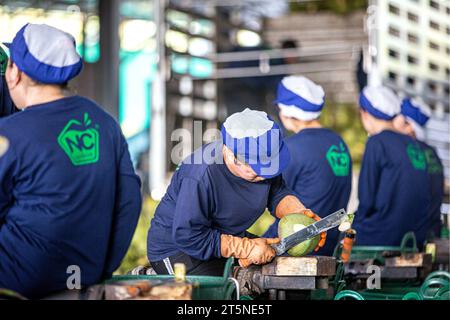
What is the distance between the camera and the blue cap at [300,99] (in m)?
6.54

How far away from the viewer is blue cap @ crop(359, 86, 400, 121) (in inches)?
299

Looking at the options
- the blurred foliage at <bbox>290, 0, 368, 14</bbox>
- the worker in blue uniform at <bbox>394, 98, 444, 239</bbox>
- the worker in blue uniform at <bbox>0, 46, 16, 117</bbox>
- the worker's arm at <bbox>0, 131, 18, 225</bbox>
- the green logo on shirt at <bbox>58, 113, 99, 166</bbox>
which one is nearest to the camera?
the worker's arm at <bbox>0, 131, 18, 225</bbox>

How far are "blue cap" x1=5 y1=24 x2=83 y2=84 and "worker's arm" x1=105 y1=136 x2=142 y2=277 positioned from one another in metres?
0.39

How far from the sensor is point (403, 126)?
807cm

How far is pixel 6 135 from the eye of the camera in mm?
3869

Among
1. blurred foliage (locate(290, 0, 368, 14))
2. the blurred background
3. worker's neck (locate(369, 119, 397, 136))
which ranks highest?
blurred foliage (locate(290, 0, 368, 14))

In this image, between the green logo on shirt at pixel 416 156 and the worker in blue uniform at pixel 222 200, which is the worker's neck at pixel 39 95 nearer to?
the worker in blue uniform at pixel 222 200

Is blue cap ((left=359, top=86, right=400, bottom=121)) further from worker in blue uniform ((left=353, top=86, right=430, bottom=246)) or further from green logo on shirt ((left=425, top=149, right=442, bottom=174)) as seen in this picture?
green logo on shirt ((left=425, top=149, right=442, bottom=174))

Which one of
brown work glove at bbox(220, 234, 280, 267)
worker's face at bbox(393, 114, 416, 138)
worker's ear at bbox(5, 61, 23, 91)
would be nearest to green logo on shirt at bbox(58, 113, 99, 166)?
worker's ear at bbox(5, 61, 23, 91)

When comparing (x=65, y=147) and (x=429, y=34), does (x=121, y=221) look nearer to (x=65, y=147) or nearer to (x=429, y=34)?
(x=65, y=147)

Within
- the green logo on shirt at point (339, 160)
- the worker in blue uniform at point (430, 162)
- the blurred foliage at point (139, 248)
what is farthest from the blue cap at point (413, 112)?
the blurred foliage at point (139, 248)

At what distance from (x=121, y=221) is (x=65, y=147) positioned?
45cm

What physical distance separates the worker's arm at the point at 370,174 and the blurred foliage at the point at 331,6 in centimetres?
579

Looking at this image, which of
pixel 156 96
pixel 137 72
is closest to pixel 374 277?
pixel 156 96
